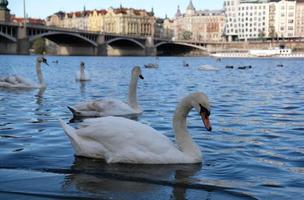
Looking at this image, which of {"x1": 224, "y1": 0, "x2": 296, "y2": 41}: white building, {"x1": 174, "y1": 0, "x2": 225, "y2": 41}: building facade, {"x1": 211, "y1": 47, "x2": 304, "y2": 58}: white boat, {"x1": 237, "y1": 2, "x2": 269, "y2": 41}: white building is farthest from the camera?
{"x1": 174, "y1": 0, "x2": 225, "y2": 41}: building facade

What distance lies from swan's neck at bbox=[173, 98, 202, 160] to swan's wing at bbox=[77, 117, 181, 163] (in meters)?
0.16

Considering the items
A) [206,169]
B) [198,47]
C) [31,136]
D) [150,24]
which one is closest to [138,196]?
[206,169]

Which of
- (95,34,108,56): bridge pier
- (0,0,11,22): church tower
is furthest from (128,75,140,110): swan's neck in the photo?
(0,0,11,22): church tower

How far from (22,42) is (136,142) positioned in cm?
8373

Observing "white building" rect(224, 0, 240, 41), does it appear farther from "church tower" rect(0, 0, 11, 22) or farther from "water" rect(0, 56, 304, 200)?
"water" rect(0, 56, 304, 200)

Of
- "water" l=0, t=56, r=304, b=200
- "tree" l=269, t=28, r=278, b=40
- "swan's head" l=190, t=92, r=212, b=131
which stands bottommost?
"water" l=0, t=56, r=304, b=200

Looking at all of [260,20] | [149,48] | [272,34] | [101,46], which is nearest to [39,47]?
[149,48]

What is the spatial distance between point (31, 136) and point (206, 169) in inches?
120

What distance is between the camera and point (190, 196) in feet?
15.7

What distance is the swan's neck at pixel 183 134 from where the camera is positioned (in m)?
6.18

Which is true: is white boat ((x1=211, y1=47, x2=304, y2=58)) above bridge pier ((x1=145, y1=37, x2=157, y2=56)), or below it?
below

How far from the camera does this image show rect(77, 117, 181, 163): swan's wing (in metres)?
5.92

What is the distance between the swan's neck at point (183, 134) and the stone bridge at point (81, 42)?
75.3 m

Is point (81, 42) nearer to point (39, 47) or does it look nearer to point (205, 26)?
point (39, 47)
